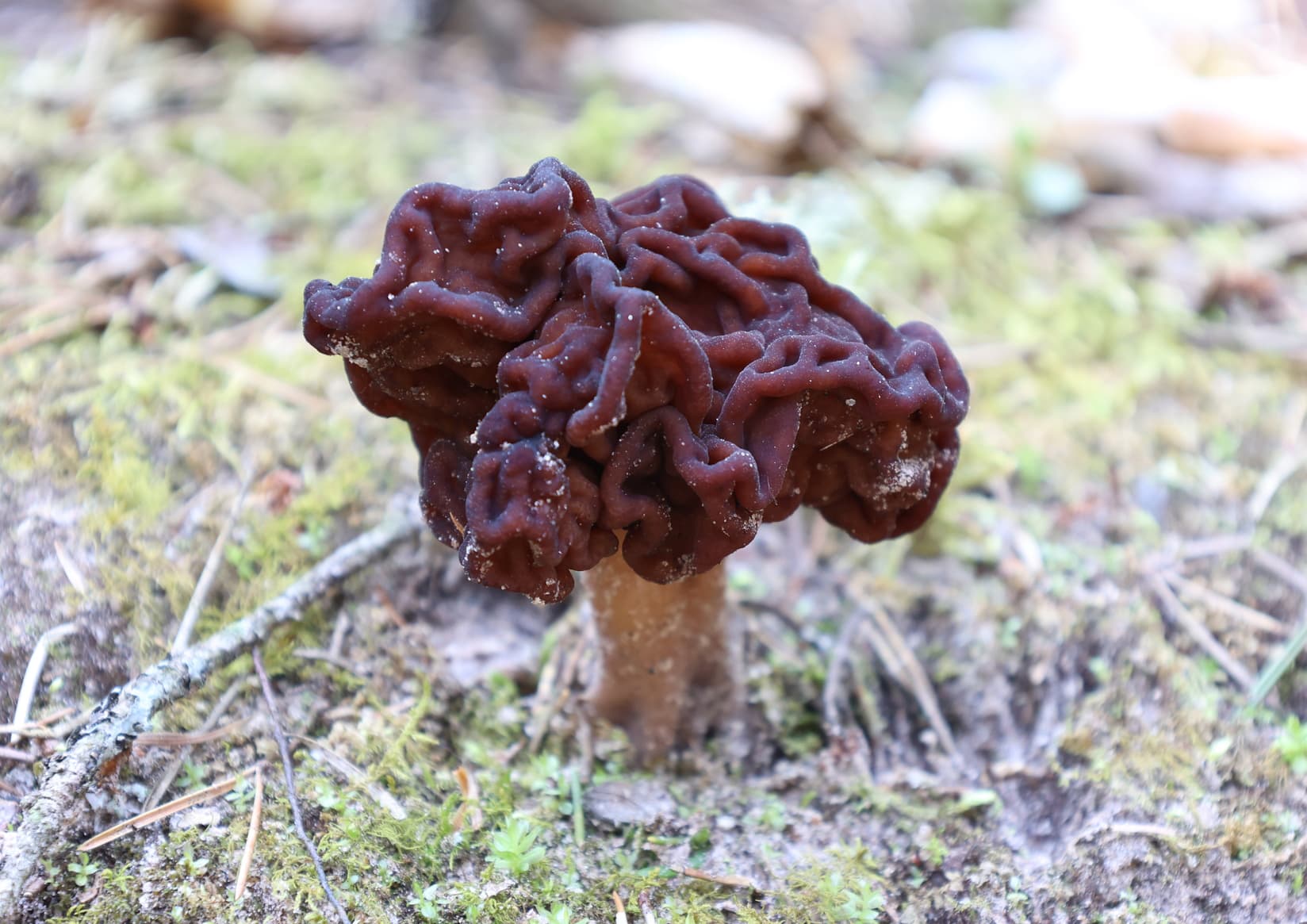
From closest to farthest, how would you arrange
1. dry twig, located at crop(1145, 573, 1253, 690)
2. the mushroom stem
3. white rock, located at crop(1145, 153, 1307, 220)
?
the mushroom stem, dry twig, located at crop(1145, 573, 1253, 690), white rock, located at crop(1145, 153, 1307, 220)

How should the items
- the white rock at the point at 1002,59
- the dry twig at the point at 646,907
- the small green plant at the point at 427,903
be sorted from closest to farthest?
1. the small green plant at the point at 427,903
2. the dry twig at the point at 646,907
3. the white rock at the point at 1002,59

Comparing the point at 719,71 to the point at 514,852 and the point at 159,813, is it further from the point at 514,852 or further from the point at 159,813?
the point at 159,813

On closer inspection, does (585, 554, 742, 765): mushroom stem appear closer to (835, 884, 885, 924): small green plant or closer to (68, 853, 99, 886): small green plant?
(835, 884, 885, 924): small green plant

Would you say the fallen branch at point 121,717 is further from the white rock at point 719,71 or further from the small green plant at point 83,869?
the white rock at point 719,71

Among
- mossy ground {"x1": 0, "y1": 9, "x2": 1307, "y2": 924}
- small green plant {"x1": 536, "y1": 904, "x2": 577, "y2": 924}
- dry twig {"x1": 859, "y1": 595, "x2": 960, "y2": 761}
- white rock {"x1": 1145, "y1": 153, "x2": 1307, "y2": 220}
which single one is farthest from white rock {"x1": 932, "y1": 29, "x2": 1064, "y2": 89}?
small green plant {"x1": 536, "y1": 904, "x2": 577, "y2": 924}

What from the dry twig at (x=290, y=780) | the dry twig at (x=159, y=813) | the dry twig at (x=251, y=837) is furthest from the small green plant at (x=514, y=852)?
the dry twig at (x=159, y=813)
